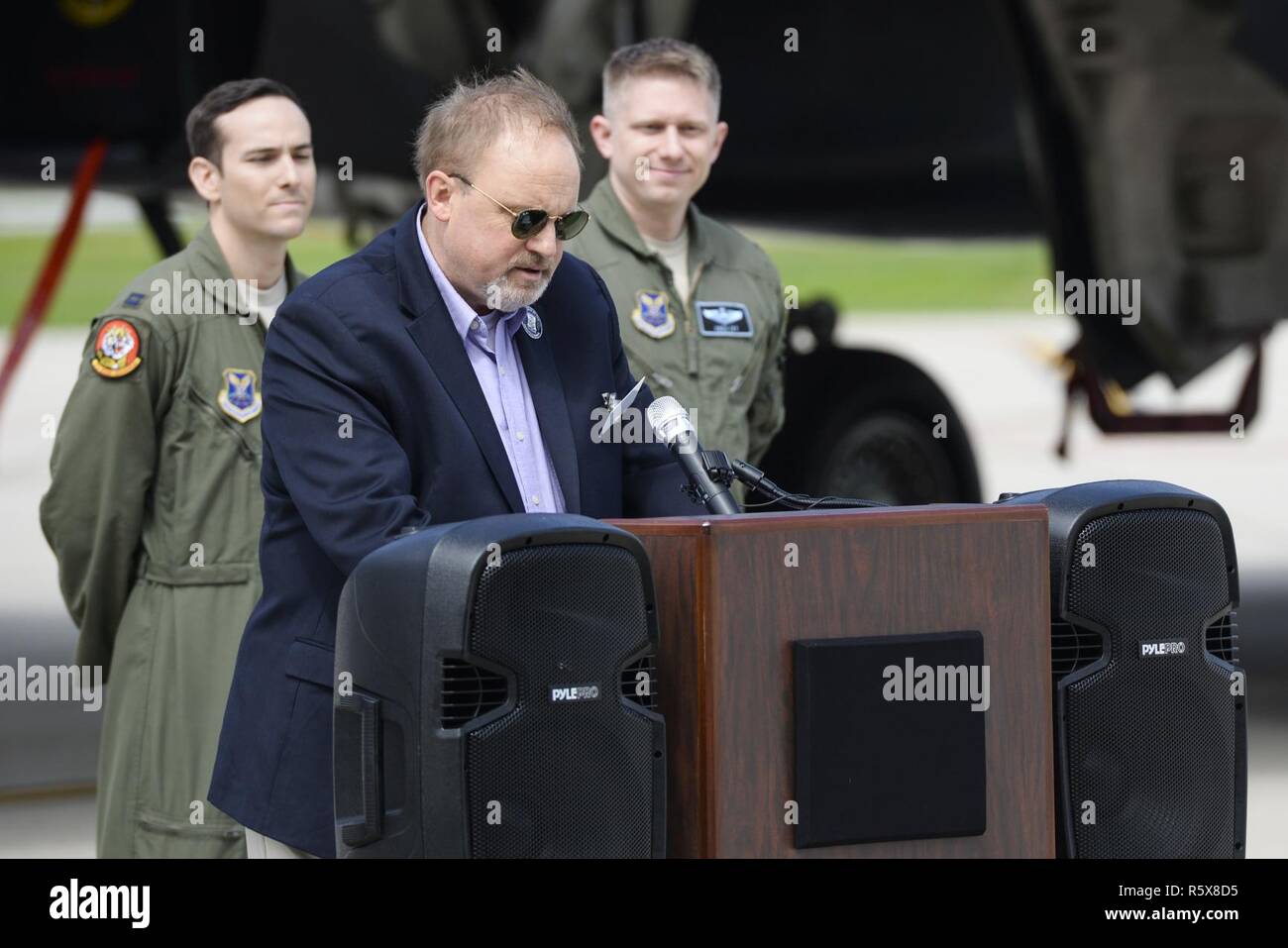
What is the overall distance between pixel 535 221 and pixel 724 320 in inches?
64.1

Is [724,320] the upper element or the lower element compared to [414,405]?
upper

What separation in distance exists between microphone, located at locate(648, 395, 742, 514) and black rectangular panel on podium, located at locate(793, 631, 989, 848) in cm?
26

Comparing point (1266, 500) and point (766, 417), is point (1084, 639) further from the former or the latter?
point (1266, 500)

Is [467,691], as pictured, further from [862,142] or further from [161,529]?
[862,142]

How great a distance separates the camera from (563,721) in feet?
7.04

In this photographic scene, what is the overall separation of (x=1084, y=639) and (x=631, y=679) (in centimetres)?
59

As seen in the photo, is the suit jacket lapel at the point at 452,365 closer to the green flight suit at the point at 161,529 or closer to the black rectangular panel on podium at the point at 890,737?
the black rectangular panel on podium at the point at 890,737

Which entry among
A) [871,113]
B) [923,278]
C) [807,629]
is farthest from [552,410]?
[923,278]

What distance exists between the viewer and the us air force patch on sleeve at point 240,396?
148 inches

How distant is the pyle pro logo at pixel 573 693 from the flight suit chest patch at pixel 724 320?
1992 mm

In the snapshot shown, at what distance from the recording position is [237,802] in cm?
263

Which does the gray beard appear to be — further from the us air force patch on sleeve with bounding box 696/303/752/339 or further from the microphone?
the us air force patch on sleeve with bounding box 696/303/752/339

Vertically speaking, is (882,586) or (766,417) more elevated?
(766,417)
